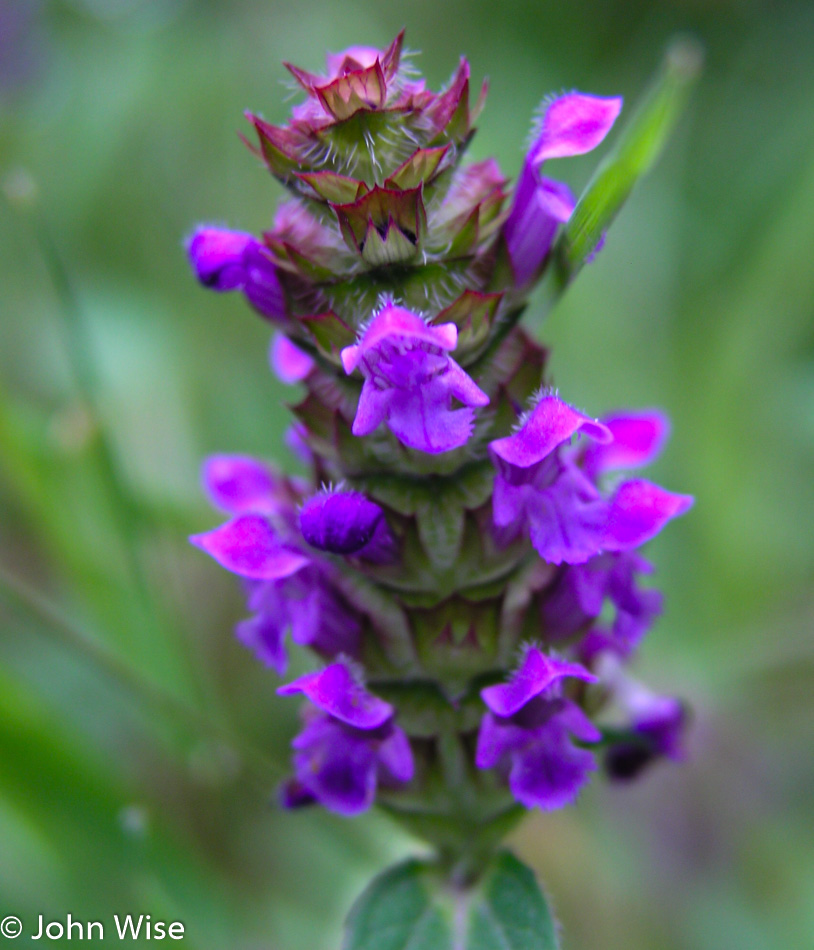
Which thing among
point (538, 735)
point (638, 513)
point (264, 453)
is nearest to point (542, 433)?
point (638, 513)

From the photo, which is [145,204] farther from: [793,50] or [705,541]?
[793,50]

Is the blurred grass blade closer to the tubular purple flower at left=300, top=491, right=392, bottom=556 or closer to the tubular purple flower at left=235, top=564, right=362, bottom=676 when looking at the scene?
the tubular purple flower at left=300, top=491, right=392, bottom=556

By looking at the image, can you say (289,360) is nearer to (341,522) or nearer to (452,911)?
(341,522)

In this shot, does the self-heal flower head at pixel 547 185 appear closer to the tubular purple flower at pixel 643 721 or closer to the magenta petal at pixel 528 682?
the magenta petal at pixel 528 682

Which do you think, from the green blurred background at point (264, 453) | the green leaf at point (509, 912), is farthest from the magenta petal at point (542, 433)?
the green blurred background at point (264, 453)

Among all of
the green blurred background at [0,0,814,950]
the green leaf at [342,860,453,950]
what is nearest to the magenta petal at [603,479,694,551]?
the green leaf at [342,860,453,950]

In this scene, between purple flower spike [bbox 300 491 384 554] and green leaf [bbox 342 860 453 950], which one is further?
green leaf [bbox 342 860 453 950]

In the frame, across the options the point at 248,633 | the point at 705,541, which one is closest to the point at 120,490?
Answer: the point at 248,633
